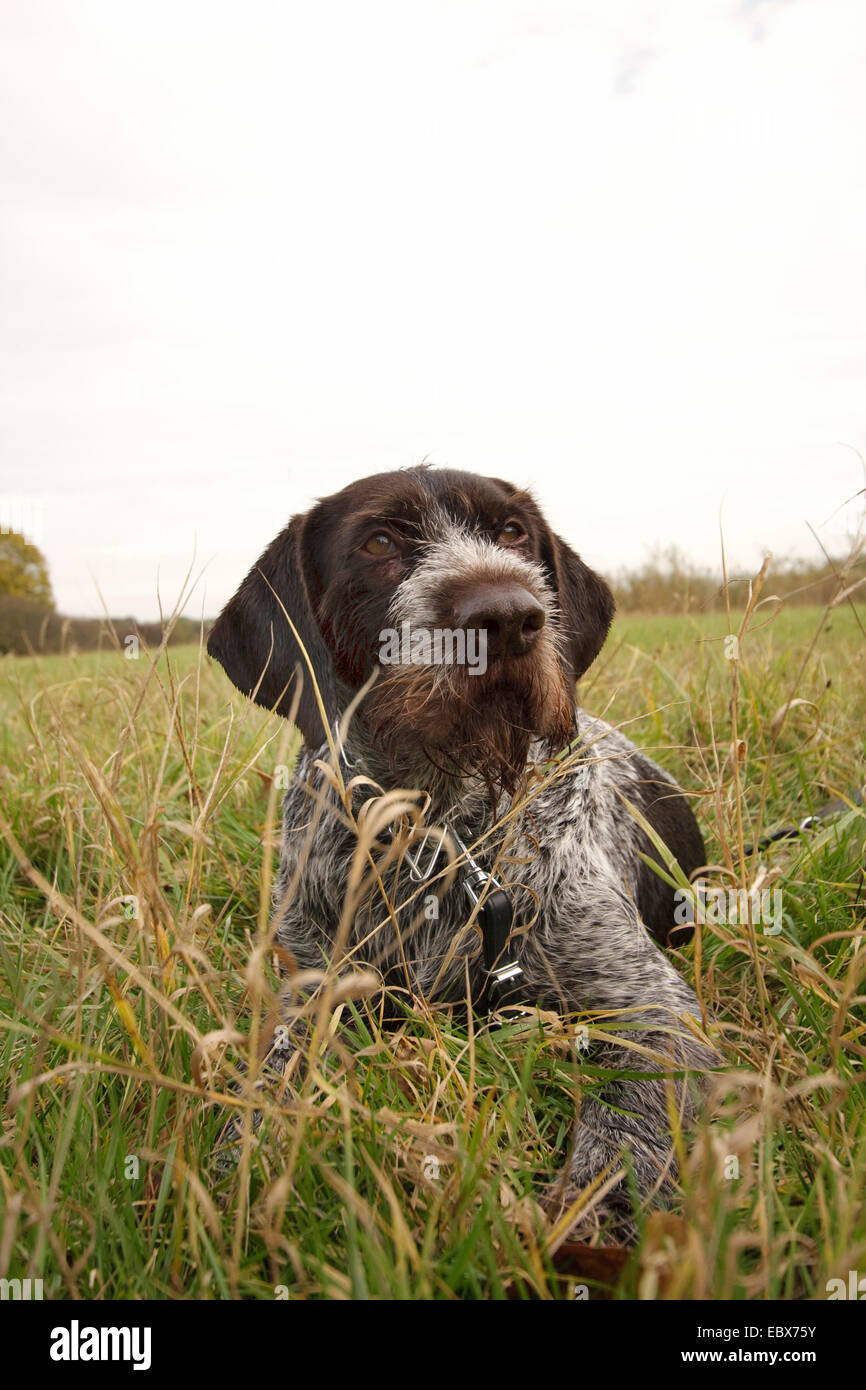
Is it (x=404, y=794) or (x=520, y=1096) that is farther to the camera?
(x=520, y=1096)

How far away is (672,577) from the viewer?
1184 cm

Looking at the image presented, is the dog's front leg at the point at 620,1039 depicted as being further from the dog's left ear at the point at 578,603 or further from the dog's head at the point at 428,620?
the dog's left ear at the point at 578,603

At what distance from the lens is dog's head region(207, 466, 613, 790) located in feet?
7.47

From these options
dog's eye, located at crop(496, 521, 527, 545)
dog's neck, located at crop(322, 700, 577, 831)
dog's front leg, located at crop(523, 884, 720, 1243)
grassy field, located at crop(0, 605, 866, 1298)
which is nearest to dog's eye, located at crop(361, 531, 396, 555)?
dog's eye, located at crop(496, 521, 527, 545)

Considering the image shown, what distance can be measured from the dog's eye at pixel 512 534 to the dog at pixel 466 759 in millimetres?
11

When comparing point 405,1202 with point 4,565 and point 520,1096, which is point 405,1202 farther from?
point 4,565

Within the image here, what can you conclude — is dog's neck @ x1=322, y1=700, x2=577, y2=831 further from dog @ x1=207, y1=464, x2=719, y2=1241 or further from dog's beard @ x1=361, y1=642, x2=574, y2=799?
dog's beard @ x1=361, y1=642, x2=574, y2=799

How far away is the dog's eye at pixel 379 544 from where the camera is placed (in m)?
2.78

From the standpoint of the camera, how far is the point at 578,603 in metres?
3.23

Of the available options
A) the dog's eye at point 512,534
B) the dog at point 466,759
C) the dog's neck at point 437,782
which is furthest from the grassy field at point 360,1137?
the dog's eye at point 512,534

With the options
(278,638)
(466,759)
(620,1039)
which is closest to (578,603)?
(466,759)

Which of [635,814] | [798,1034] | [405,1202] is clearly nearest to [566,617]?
[635,814]
